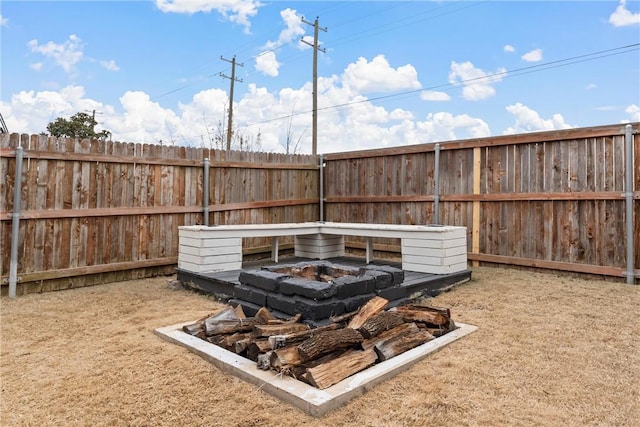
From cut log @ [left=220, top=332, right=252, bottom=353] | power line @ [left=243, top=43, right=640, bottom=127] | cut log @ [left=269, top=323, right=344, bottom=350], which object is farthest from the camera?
power line @ [left=243, top=43, right=640, bottom=127]

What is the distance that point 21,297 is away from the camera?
4676 millimetres

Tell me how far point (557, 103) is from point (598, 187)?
2928mm

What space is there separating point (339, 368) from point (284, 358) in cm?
34

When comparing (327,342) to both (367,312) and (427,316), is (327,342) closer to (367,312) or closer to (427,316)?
(367,312)

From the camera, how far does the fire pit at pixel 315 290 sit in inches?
120

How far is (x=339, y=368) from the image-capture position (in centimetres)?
233

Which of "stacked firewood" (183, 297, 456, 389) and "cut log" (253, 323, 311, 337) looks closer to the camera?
"stacked firewood" (183, 297, 456, 389)

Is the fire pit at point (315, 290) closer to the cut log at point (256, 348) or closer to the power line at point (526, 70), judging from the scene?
the cut log at point (256, 348)

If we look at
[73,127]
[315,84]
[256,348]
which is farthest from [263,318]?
[73,127]

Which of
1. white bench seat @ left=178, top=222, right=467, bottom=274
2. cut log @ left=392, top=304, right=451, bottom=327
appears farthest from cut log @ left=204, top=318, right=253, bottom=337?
white bench seat @ left=178, top=222, right=467, bottom=274

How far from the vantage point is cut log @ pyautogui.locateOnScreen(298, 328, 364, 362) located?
2.38 metres

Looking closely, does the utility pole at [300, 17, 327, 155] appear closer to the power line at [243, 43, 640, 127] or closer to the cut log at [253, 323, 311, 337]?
the power line at [243, 43, 640, 127]

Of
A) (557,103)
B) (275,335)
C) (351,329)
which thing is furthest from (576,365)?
(557,103)

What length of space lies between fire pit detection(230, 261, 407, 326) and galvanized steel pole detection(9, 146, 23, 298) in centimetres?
306
